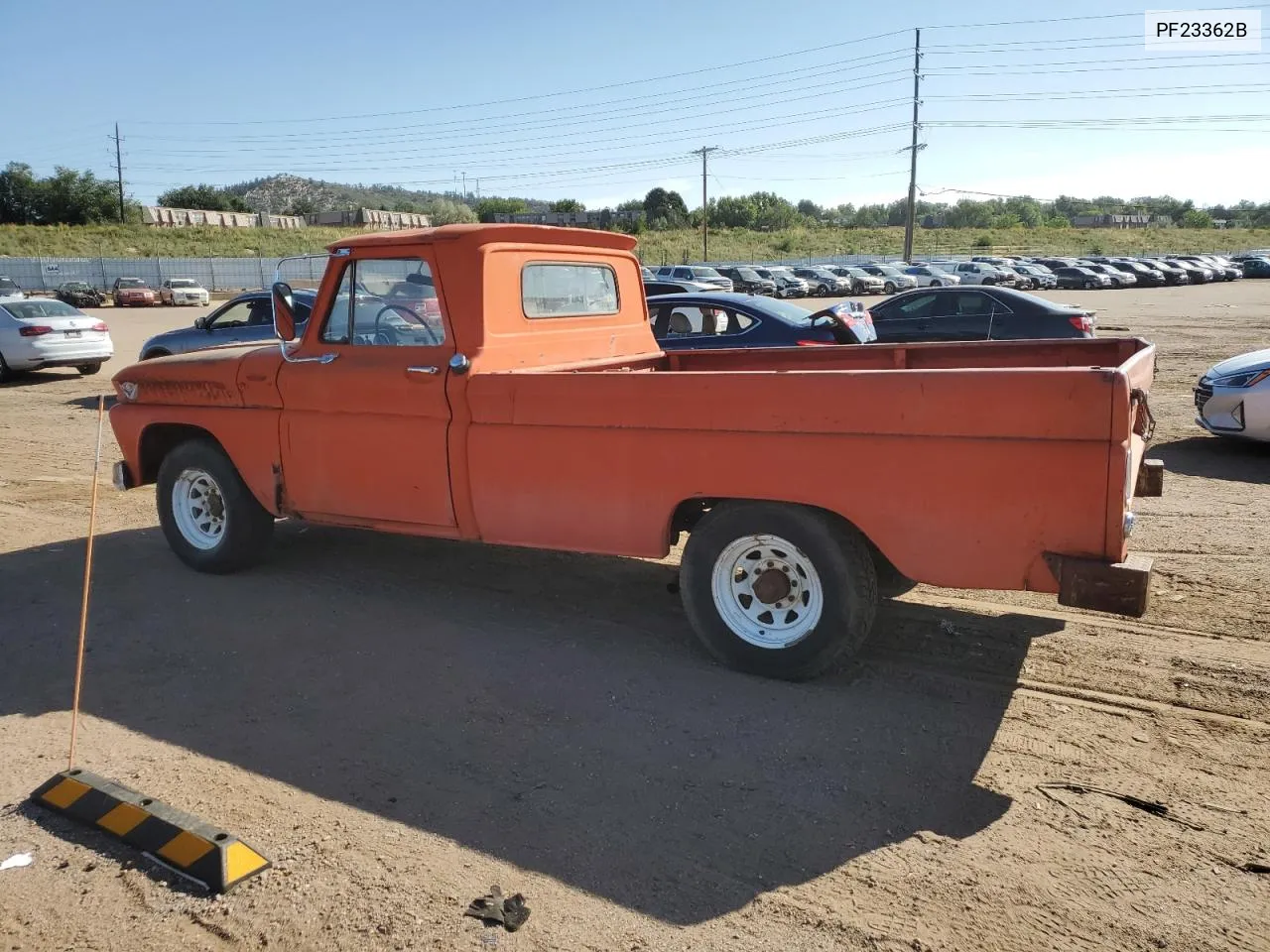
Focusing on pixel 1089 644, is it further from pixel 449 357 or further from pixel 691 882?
pixel 449 357

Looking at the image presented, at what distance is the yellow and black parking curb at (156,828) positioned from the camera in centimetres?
329

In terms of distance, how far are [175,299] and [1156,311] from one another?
41032 mm

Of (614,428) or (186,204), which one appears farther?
(186,204)

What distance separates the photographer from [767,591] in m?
4.62

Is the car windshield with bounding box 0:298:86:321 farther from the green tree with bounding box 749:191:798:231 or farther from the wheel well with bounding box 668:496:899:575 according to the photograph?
the green tree with bounding box 749:191:798:231

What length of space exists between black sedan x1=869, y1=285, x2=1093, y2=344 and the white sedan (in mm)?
13887

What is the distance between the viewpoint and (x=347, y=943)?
2967 millimetres

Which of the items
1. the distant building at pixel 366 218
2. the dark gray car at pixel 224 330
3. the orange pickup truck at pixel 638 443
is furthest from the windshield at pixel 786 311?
the distant building at pixel 366 218

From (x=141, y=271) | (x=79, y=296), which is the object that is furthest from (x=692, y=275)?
(x=141, y=271)

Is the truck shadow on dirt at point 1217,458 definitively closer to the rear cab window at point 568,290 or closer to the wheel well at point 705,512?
the wheel well at point 705,512

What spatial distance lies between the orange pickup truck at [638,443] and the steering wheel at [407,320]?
0.6 inches

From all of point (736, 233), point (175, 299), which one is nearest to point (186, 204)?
point (736, 233)

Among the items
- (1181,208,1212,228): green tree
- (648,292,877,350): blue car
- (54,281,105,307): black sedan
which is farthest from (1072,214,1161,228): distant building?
(648,292,877,350): blue car

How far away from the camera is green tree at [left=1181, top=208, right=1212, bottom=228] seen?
117 m
